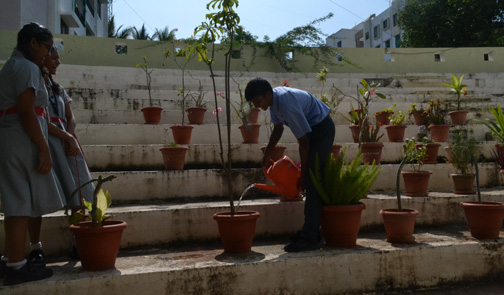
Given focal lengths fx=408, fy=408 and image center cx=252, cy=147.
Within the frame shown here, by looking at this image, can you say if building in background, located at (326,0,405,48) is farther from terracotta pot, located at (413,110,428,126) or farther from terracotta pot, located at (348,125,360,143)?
terracotta pot, located at (348,125,360,143)

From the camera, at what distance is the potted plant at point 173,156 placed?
151 inches

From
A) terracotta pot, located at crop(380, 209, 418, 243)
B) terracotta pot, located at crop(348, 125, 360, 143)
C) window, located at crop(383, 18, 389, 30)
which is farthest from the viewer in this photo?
window, located at crop(383, 18, 389, 30)

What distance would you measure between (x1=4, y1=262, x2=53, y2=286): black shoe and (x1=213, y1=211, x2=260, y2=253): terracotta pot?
1066 millimetres

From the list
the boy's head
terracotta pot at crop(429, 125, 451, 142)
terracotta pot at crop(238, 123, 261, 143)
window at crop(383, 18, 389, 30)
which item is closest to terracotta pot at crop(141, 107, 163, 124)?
terracotta pot at crop(238, 123, 261, 143)

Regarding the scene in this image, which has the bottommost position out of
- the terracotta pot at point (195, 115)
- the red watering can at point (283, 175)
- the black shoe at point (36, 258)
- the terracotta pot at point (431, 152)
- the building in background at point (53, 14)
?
the black shoe at point (36, 258)

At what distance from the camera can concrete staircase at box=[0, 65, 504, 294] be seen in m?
2.38

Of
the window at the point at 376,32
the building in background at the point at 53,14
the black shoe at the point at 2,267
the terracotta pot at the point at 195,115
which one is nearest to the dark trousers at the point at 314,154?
the black shoe at the point at 2,267

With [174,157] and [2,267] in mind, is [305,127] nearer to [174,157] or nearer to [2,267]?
[174,157]

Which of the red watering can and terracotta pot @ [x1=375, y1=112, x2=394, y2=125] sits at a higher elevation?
terracotta pot @ [x1=375, y1=112, x2=394, y2=125]

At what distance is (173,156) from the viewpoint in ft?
12.7

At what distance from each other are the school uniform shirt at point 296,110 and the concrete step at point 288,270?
33.4 inches

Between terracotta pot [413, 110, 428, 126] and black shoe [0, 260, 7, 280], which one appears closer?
black shoe [0, 260, 7, 280]

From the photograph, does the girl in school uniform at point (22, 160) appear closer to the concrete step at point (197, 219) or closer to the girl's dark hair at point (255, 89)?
the concrete step at point (197, 219)

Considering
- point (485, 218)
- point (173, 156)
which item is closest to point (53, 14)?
point (173, 156)
